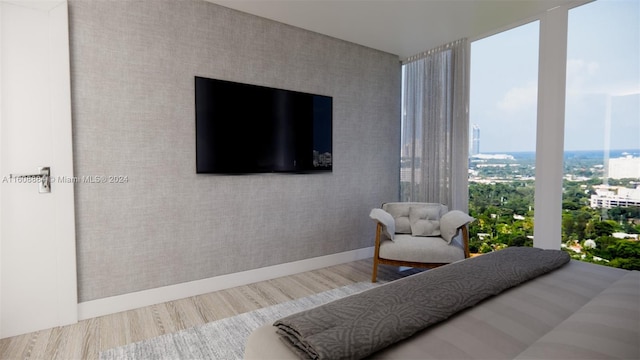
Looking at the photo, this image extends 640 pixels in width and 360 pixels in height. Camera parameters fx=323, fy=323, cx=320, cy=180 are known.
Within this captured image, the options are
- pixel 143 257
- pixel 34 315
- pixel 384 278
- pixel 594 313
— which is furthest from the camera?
pixel 384 278

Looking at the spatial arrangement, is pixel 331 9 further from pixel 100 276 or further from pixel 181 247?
pixel 100 276

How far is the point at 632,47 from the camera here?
2617 millimetres

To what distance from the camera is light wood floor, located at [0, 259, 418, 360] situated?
2.05m

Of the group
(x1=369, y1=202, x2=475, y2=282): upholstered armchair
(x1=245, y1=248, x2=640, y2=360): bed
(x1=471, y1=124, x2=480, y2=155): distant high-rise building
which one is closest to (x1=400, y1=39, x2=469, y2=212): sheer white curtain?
(x1=471, y1=124, x2=480, y2=155): distant high-rise building

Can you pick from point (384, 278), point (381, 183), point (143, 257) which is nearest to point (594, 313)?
point (384, 278)

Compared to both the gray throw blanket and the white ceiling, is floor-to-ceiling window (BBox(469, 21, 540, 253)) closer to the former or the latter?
the white ceiling

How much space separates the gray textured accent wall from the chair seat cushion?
34.2 inches

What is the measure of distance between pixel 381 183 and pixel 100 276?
122 inches

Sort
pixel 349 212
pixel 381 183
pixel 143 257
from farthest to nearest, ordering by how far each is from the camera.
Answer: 1. pixel 381 183
2. pixel 349 212
3. pixel 143 257

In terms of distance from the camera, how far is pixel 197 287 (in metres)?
2.91

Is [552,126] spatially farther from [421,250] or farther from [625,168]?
[421,250]

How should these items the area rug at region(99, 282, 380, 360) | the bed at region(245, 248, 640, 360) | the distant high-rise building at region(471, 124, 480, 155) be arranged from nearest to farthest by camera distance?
1. the bed at region(245, 248, 640, 360)
2. the area rug at region(99, 282, 380, 360)
3. the distant high-rise building at region(471, 124, 480, 155)

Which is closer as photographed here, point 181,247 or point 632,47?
point 632,47

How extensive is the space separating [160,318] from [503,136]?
3669 millimetres
